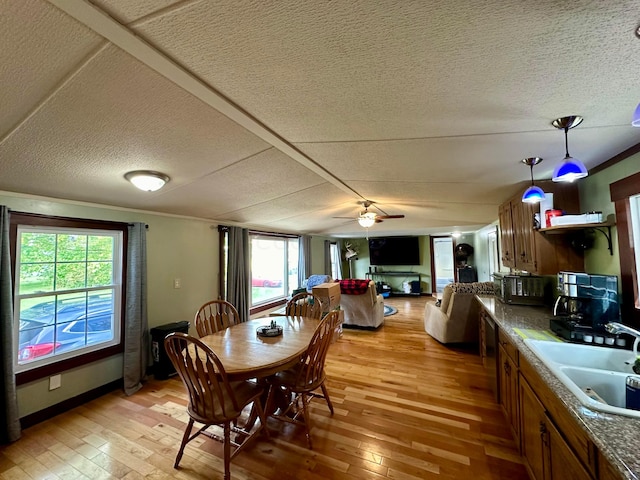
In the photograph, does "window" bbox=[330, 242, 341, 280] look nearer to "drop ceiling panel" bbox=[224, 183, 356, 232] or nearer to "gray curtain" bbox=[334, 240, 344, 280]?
"gray curtain" bbox=[334, 240, 344, 280]

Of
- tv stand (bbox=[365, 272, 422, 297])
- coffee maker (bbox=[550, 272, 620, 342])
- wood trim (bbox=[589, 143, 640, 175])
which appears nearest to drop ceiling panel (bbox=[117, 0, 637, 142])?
wood trim (bbox=[589, 143, 640, 175])

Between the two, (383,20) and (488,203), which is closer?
(383,20)

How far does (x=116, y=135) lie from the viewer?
1589mm

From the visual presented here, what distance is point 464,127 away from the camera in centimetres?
152

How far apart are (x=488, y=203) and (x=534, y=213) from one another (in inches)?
51.6

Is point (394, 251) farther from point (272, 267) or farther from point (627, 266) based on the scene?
point (627, 266)

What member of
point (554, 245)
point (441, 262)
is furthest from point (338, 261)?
point (554, 245)

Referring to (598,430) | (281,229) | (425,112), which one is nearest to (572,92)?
(425,112)

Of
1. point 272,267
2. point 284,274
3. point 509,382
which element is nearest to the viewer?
point 509,382

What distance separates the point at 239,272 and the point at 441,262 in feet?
22.3

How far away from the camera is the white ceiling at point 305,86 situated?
2.80 ft

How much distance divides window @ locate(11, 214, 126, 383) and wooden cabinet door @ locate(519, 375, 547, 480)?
3903 mm

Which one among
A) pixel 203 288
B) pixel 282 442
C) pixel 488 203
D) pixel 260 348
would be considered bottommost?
pixel 282 442

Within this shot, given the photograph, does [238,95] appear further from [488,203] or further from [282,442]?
[488,203]
